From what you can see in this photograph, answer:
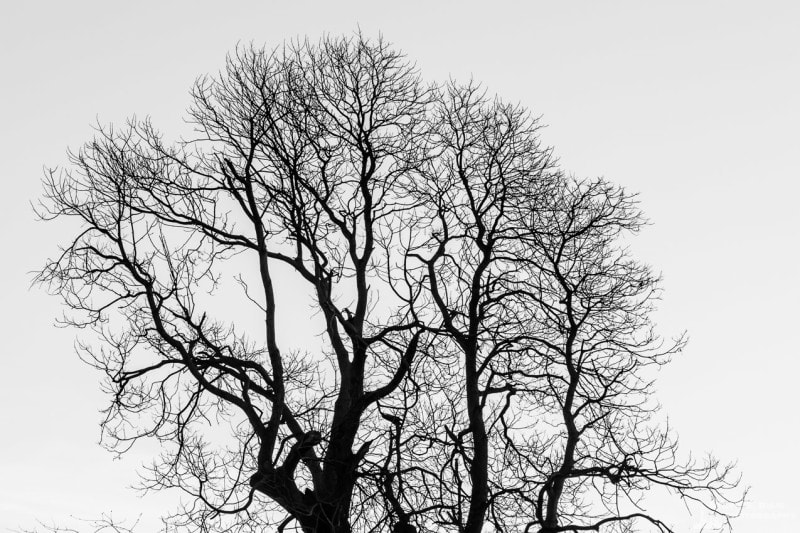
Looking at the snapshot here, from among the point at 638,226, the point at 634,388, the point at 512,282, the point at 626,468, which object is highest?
the point at 638,226

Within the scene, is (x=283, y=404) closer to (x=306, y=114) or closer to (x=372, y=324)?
(x=372, y=324)

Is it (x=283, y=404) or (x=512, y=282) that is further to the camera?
(x=512, y=282)

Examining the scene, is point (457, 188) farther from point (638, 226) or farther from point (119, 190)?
point (119, 190)

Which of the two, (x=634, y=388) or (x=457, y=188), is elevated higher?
(x=457, y=188)

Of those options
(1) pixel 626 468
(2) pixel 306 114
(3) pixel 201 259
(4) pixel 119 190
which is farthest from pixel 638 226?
(4) pixel 119 190

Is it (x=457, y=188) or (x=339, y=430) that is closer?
(x=339, y=430)

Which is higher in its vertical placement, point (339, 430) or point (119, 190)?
point (119, 190)

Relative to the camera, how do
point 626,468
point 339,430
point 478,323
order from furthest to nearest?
point 478,323 → point 339,430 → point 626,468

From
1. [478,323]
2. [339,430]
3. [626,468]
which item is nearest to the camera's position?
[626,468]

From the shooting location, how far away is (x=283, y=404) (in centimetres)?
1270

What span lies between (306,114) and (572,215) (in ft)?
11.7

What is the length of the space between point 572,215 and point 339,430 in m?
3.92

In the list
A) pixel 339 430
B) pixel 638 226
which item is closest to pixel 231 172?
pixel 339 430

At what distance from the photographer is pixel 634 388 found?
13.1m
